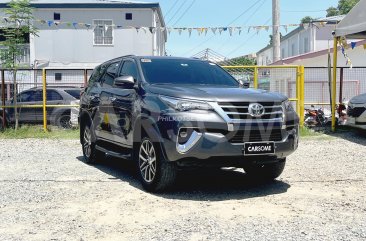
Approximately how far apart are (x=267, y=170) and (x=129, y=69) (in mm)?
2577

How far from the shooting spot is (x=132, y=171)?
7.88 m

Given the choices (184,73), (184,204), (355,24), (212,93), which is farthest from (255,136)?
(355,24)

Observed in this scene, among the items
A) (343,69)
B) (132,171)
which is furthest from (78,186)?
(343,69)

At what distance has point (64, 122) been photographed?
1398 cm

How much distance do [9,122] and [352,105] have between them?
9648mm

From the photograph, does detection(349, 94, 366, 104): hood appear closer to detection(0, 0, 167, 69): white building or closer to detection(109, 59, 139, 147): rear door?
detection(109, 59, 139, 147): rear door

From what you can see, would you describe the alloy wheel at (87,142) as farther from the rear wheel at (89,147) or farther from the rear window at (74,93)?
the rear window at (74,93)

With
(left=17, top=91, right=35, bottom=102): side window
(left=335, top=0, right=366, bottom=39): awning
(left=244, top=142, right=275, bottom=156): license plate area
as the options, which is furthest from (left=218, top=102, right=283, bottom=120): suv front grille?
(left=17, top=91, right=35, bottom=102): side window

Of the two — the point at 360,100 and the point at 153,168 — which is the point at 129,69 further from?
the point at 360,100

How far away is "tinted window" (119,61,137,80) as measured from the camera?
6.98 meters

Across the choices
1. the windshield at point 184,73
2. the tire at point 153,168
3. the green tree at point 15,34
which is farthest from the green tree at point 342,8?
the tire at point 153,168

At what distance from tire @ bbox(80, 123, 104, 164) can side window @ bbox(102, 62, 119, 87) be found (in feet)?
3.04

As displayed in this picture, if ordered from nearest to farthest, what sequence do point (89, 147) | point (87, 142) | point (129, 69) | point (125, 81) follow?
point (125, 81), point (129, 69), point (89, 147), point (87, 142)

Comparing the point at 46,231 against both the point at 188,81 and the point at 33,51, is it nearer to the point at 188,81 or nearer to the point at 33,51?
the point at 188,81
